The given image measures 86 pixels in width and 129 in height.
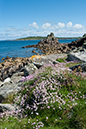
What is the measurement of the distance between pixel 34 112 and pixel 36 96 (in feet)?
2.62

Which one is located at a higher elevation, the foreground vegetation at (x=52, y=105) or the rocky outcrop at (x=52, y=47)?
the foreground vegetation at (x=52, y=105)

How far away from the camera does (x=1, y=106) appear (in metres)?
6.79

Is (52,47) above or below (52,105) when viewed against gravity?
below

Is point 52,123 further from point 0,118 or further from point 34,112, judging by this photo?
point 0,118

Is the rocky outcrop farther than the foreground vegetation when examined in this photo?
Yes

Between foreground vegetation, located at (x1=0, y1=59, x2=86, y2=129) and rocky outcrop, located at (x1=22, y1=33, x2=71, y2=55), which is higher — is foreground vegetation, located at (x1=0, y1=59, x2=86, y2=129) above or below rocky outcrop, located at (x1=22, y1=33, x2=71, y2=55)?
above

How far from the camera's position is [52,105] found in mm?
5938

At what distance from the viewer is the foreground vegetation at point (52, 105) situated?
5266 mm

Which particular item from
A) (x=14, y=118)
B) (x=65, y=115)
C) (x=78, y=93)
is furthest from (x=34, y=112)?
(x=78, y=93)

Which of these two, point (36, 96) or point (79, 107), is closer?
point (79, 107)

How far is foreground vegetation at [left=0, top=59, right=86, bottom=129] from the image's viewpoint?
5.27 m

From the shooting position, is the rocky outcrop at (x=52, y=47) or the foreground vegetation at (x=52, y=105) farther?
the rocky outcrop at (x=52, y=47)

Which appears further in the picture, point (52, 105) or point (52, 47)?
point (52, 47)

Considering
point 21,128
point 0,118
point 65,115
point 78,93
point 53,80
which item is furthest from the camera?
point 53,80
